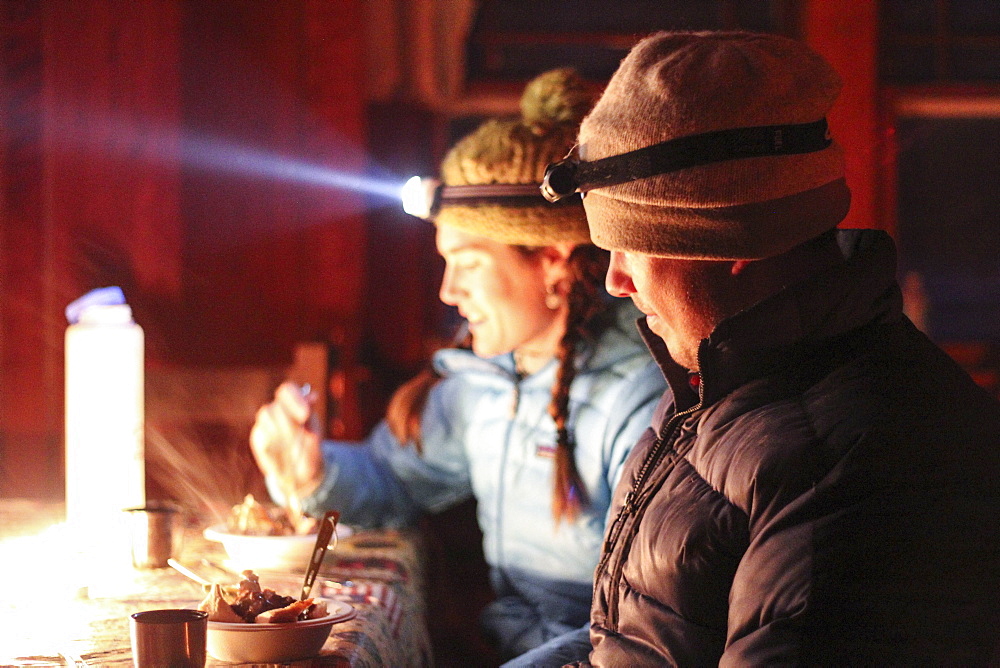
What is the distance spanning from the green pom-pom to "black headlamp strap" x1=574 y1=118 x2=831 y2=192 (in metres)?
1.11

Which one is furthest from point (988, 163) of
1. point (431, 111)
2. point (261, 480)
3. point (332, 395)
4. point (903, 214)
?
point (261, 480)

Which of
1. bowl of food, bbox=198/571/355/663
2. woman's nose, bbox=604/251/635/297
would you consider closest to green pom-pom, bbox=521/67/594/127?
woman's nose, bbox=604/251/635/297

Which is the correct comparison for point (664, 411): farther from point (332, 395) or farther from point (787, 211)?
point (332, 395)

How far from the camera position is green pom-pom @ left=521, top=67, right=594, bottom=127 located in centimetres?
249

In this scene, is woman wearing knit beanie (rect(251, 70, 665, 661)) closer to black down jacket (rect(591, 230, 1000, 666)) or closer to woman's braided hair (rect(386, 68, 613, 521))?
woman's braided hair (rect(386, 68, 613, 521))

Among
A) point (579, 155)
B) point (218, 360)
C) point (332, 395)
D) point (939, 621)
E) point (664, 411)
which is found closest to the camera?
point (939, 621)

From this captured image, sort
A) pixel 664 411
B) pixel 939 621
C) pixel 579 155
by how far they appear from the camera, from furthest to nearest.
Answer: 1. pixel 664 411
2. pixel 579 155
3. pixel 939 621

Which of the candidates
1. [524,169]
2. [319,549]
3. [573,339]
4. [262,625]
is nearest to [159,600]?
[319,549]

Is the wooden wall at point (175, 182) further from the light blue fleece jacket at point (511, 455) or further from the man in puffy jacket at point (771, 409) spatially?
the man in puffy jacket at point (771, 409)

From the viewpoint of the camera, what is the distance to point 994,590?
1.12 meters

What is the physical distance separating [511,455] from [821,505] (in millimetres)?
1450

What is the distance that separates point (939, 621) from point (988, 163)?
473 centimetres

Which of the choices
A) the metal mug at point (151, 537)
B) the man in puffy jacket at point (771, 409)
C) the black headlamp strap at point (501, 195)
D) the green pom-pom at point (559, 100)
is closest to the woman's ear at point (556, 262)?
the black headlamp strap at point (501, 195)

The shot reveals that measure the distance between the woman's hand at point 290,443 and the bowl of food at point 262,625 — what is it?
0.89m
